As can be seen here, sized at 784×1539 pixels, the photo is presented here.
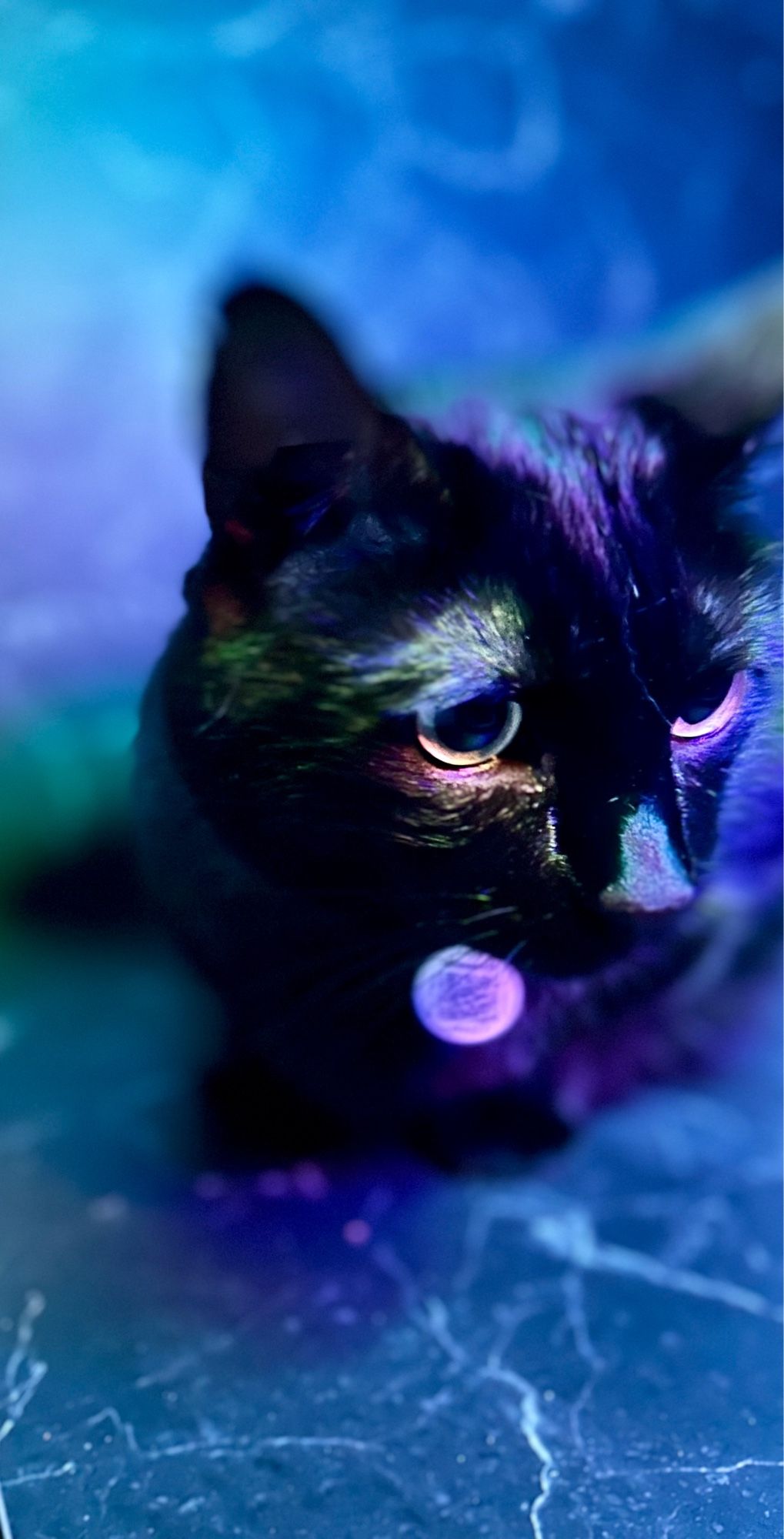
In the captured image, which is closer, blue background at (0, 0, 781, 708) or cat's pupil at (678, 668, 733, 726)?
cat's pupil at (678, 668, 733, 726)

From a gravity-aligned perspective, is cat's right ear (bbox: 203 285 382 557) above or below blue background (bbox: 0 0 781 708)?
below

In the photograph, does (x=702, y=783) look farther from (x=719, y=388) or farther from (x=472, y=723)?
(x=719, y=388)

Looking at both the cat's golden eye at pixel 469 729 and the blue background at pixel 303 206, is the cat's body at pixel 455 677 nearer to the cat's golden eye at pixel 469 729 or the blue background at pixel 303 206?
the cat's golden eye at pixel 469 729

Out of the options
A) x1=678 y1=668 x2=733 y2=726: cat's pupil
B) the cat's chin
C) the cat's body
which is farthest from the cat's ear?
the cat's chin

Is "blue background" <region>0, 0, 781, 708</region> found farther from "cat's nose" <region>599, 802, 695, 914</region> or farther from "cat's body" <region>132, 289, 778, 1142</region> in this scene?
"cat's nose" <region>599, 802, 695, 914</region>

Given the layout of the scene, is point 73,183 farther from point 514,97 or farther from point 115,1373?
point 115,1373

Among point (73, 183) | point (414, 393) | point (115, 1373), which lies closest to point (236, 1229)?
point (115, 1373)
